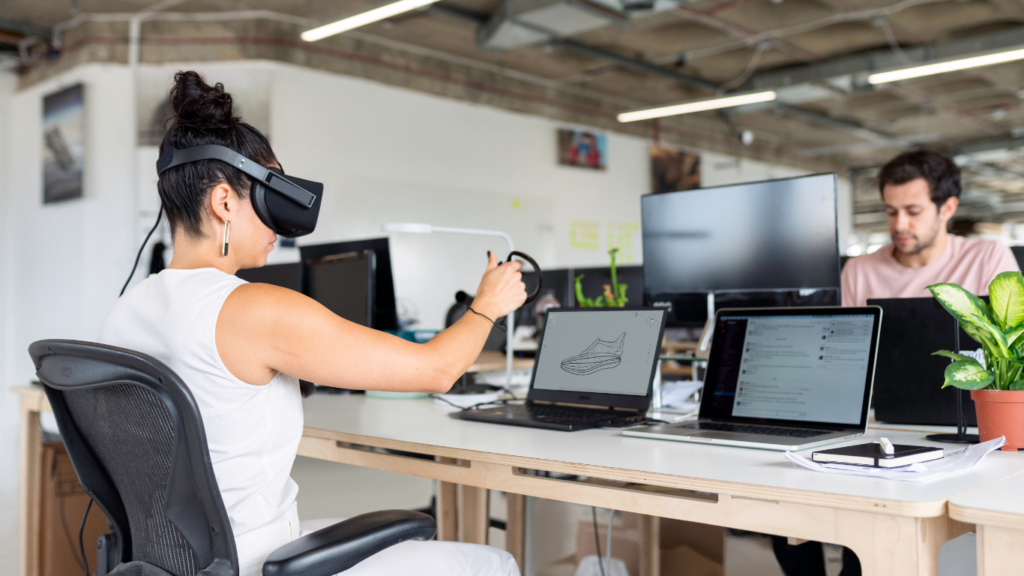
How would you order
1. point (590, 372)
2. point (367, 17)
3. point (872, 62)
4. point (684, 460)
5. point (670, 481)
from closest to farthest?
point (670, 481), point (684, 460), point (590, 372), point (367, 17), point (872, 62)

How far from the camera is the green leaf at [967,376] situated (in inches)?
52.4

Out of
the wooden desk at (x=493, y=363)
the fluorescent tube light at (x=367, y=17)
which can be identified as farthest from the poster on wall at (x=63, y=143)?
the wooden desk at (x=493, y=363)

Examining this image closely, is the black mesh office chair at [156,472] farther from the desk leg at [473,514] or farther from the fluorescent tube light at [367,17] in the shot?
the fluorescent tube light at [367,17]

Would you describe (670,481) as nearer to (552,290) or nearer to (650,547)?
(650,547)

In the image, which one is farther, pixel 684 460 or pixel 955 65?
pixel 955 65

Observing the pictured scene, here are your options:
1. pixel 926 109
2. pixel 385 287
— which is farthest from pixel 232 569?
pixel 926 109

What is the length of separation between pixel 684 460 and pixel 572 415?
0.48 metres

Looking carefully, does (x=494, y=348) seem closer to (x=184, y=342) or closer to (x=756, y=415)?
(x=756, y=415)

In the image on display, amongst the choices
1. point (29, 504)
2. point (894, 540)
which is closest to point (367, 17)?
point (29, 504)

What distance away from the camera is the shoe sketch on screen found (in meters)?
1.83

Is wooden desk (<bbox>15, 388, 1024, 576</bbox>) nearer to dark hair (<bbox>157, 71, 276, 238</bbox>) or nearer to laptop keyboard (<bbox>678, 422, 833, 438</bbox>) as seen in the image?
laptop keyboard (<bbox>678, 422, 833, 438</bbox>)

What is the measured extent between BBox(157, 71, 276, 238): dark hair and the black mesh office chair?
0.28m

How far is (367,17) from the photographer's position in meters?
4.42

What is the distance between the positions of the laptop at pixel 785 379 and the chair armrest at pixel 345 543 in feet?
1.87
